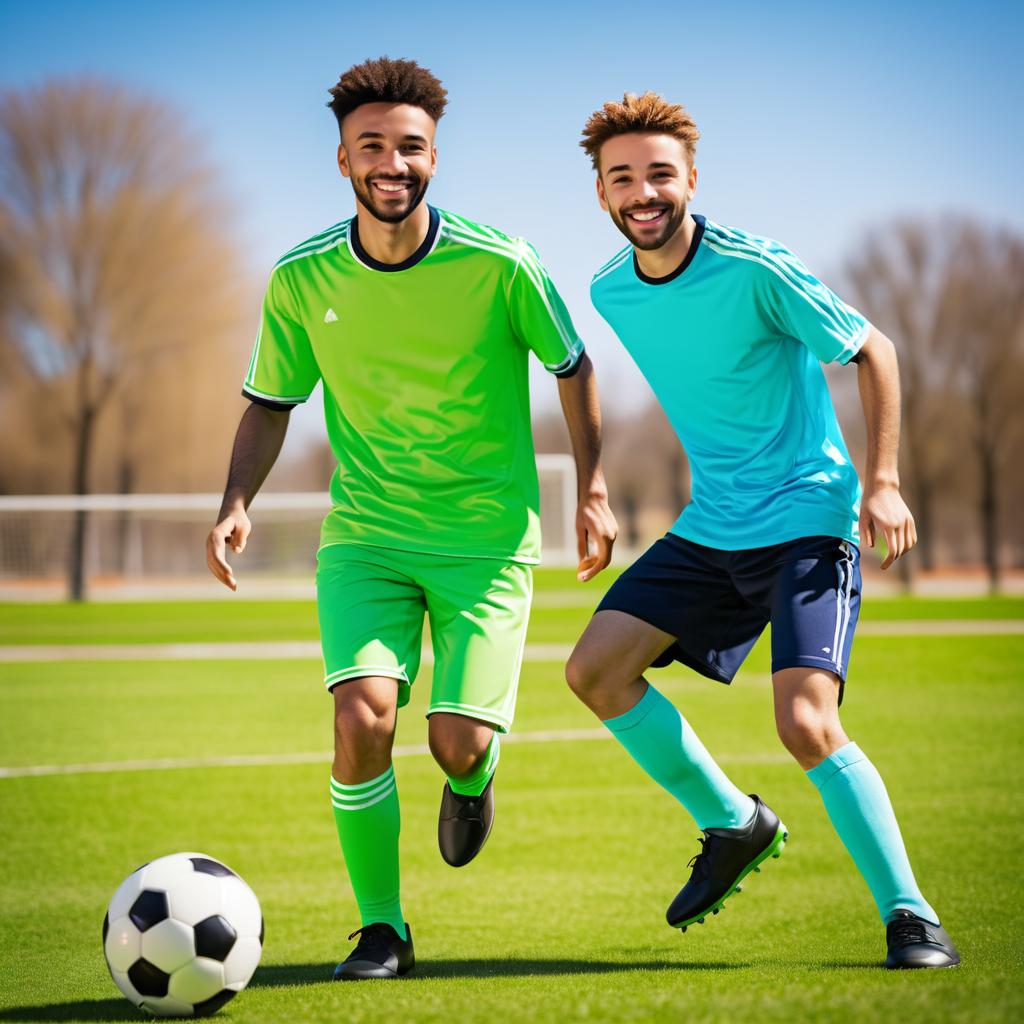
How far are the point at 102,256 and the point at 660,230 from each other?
39587 millimetres

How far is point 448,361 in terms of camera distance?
432cm

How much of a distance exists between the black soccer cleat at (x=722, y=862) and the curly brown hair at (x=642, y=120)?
7.46 ft

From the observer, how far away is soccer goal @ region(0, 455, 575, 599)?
34.4m

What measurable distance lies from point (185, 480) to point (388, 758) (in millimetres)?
46696

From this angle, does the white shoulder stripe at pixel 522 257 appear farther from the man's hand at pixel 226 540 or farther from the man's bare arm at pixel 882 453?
the man's hand at pixel 226 540

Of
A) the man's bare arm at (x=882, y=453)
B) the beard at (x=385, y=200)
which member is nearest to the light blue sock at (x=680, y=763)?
the man's bare arm at (x=882, y=453)

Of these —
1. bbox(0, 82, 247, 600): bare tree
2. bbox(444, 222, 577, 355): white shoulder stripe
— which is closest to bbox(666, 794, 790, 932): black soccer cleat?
bbox(444, 222, 577, 355): white shoulder stripe

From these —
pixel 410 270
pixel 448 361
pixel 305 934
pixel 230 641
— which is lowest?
pixel 230 641

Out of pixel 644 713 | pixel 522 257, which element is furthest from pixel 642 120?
pixel 644 713

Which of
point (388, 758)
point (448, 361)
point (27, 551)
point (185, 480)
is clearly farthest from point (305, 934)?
point (185, 480)

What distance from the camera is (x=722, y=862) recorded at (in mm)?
4480

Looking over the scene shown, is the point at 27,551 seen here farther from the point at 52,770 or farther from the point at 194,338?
the point at 52,770

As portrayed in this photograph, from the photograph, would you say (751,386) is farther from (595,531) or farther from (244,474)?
(244,474)

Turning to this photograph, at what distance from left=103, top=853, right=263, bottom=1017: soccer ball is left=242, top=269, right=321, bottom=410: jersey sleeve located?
1611mm
